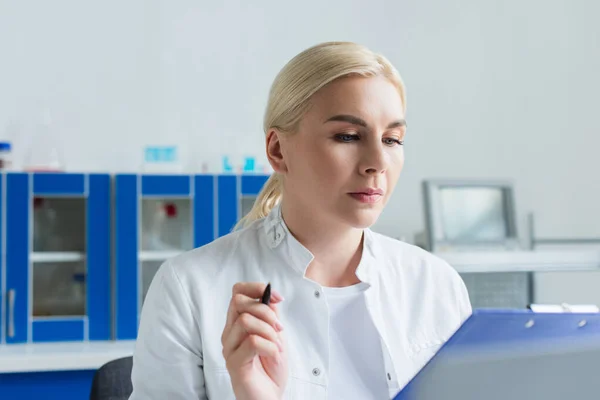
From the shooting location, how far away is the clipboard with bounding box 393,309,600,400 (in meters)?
0.52

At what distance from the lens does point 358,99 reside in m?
0.98

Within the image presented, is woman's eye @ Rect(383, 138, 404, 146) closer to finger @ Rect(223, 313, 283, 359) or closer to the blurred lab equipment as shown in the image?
finger @ Rect(223, 313, 283, 359)

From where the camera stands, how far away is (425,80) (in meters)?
3.30

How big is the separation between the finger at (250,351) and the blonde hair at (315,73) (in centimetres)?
35

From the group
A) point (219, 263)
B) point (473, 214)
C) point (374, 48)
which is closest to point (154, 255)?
point (473, 214)

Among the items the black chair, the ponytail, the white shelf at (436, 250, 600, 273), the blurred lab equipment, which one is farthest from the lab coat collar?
the blurred lab equipment

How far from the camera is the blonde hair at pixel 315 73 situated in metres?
1.00

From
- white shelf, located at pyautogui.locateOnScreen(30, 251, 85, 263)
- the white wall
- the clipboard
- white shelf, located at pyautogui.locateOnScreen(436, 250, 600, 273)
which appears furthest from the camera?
the white wall

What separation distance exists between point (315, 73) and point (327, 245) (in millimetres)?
267

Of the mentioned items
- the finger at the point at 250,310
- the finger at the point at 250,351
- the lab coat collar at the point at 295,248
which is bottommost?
the finger at the point at 250,351

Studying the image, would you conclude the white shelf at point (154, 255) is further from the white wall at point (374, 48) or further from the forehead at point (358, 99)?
the forehead at point (358, 99)

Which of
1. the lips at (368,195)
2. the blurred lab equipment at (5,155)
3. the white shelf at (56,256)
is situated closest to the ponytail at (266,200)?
the lips at (368,195)

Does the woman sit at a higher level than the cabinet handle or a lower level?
higher

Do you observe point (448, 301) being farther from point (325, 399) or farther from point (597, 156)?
point (597, 156)
